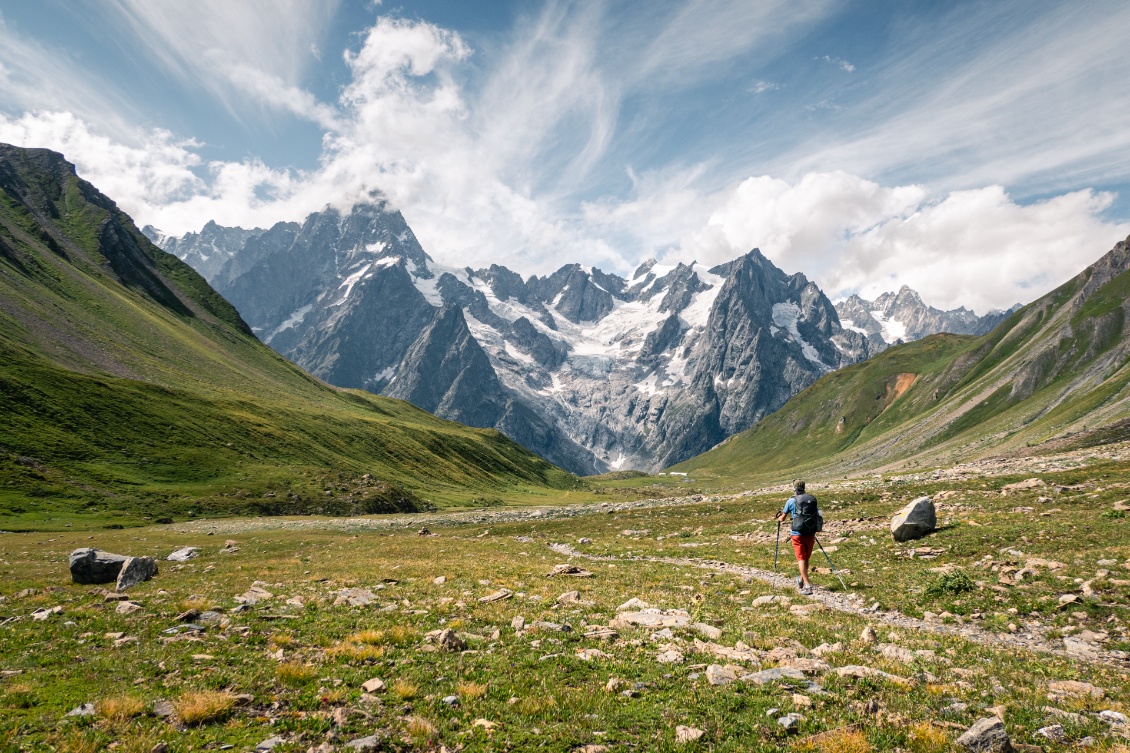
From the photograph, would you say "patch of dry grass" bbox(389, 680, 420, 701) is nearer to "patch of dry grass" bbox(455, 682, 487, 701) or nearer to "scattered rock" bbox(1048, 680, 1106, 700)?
"patch of dry grass" bbox(455, 682, 487, 701)

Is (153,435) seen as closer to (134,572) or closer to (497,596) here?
(134,572)

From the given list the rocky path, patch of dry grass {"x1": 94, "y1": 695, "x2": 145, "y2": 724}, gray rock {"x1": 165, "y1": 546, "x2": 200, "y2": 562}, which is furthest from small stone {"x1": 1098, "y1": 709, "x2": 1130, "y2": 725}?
gray rock {"x1": 165, "y1": 546, "x2": 200, "y2": 562}

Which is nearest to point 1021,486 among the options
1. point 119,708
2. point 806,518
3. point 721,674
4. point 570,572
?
point 806,518

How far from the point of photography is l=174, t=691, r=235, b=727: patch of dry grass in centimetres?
1044

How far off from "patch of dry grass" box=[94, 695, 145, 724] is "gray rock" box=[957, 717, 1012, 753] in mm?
15542

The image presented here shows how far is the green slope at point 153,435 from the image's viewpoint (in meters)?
76.7

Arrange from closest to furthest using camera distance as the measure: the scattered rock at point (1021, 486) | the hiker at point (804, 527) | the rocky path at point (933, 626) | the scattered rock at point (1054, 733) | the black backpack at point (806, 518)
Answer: the scattered rock at point (1054, 733), the rocky path at point (933, 626), the hiker at point (804, 527), the black backpack at point (806, 518), the scattered rock at point (1021, 486)

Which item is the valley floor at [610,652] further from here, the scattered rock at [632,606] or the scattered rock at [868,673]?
the scattered rock at [632,606]

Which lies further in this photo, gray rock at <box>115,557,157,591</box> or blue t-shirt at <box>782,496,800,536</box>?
gray rock at <box>115,557,157,591</box>

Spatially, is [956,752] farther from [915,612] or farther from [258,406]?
[258,406]

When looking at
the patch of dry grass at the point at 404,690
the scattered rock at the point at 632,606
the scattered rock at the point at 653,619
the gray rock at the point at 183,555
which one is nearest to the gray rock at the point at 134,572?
the gray rock at the point at 183,555

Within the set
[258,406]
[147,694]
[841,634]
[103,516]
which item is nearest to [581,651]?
[841,634]

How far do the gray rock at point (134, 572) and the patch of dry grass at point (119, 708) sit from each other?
19.0 meters

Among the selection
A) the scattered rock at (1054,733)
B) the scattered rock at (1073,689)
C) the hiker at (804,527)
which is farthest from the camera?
the hiker at (804,527)
